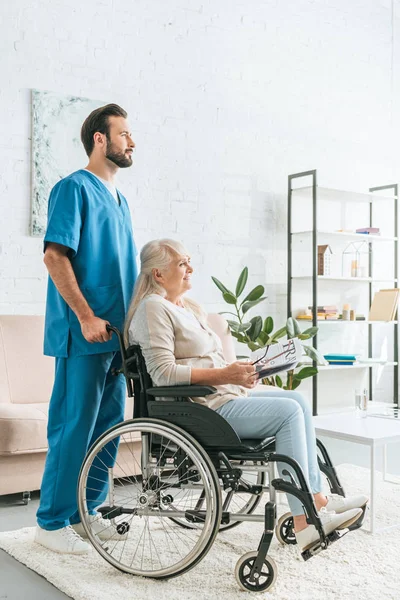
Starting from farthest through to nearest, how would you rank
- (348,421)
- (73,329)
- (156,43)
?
(156,43)
(348,421)
(73,329)

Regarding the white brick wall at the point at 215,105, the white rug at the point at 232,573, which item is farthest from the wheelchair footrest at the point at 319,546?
the white brick wall at the point at 215,105

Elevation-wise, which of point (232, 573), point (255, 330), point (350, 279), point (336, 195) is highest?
point (336, 195)

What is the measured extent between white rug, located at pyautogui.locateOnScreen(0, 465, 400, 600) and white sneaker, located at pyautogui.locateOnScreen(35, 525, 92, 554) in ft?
0.08

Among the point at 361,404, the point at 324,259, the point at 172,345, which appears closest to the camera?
the point at 172,345

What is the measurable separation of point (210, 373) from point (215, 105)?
307 centimetres

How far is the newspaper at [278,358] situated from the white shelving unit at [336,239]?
2919 millimetres

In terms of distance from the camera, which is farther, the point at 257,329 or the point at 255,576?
the point at 257,329

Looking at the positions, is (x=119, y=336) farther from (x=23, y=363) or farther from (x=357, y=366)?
(x=357, y=366)

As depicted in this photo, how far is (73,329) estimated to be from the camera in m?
2.25

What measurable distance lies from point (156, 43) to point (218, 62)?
1.68 ft

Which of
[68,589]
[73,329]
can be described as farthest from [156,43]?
[68,589]

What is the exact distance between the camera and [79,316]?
2.18 m

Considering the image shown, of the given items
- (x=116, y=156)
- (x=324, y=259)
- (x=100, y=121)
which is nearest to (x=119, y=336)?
(x=116, y=156)

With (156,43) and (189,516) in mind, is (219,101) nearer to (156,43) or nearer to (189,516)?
(156,43)
